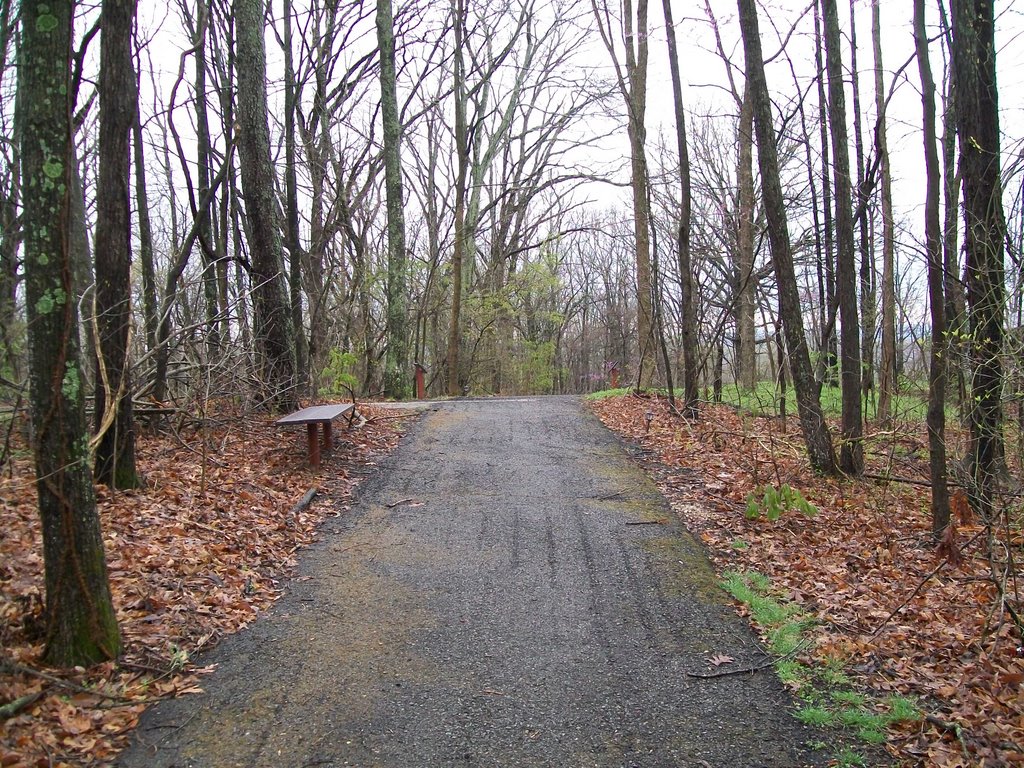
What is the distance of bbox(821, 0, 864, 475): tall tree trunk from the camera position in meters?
8.33

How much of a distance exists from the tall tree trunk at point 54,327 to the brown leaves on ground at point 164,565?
29 centimetres

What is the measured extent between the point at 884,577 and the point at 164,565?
18.7 feet

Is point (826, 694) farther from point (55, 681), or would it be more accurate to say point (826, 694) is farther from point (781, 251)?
point (781, 251)

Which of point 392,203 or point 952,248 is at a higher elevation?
point 392,203

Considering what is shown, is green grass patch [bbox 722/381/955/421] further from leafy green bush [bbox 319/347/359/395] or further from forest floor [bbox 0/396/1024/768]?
leafy green bush [bbox 319/347/359/395]

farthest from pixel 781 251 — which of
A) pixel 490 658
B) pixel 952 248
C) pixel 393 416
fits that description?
pixel 393 416

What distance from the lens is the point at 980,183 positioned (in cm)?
620

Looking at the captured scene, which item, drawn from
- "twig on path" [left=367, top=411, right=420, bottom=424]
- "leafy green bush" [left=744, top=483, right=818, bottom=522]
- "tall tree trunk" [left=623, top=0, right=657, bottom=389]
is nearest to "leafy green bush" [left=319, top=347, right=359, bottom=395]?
"twig on path" [left=367, top=411, right=420, bottom=424]

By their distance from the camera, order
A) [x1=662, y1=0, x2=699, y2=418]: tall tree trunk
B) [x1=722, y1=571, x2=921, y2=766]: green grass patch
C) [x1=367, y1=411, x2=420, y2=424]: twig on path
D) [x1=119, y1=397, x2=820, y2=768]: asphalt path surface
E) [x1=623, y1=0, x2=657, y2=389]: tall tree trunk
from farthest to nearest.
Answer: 1. [x1=623, y1=0, x2=657, y2=389]: tall tree trunk
2. [x1=662, y1=0, x2=699, y2=418]: tall tree trunk
3. [x1=367, y1=411, x2=420, y2=424]: twig on path
4. [x1=722, y1=571, x2=921, y2=766]: green grass patch
5. [x1=119, y1=397, x2=820, y2=768]: asphalt path surface

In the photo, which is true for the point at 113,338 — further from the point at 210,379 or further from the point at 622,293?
the point at 622,293

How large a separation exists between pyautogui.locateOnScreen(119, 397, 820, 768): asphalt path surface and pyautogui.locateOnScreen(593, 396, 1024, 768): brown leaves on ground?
0.59m

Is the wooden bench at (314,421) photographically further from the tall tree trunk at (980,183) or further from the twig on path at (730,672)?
the tall tree trunk at (980,183)

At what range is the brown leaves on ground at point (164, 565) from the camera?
3.43 meters

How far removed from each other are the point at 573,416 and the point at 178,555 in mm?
A: 8190
